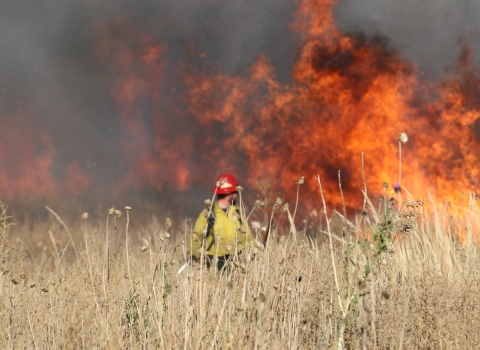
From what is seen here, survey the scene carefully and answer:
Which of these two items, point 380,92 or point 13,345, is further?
point 380,92

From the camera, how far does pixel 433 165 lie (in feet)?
40.7

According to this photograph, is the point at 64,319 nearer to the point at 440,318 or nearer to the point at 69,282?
the point at 69,282

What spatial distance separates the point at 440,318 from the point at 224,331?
1515 millimetres

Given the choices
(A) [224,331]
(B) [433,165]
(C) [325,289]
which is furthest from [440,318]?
(B) [433,165]

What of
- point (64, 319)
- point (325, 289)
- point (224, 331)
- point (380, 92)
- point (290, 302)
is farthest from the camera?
point (380, 92)

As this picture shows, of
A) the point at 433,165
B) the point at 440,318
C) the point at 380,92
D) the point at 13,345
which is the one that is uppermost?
the point at 380,92

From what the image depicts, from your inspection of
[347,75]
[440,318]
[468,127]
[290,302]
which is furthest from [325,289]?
[347,75]

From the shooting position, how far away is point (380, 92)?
14.2 meters

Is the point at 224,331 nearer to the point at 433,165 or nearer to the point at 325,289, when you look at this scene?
the point at 325,289

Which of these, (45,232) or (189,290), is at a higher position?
(45,232)

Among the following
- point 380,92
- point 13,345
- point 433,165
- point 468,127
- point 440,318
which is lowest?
point 13,345

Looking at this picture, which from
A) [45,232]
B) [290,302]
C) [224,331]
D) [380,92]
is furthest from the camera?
[380,92]

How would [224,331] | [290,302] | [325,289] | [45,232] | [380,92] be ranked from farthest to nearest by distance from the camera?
[380,92]
[45,232]
[325,289]
[290,302]
[224,331]

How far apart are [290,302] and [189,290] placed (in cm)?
68
